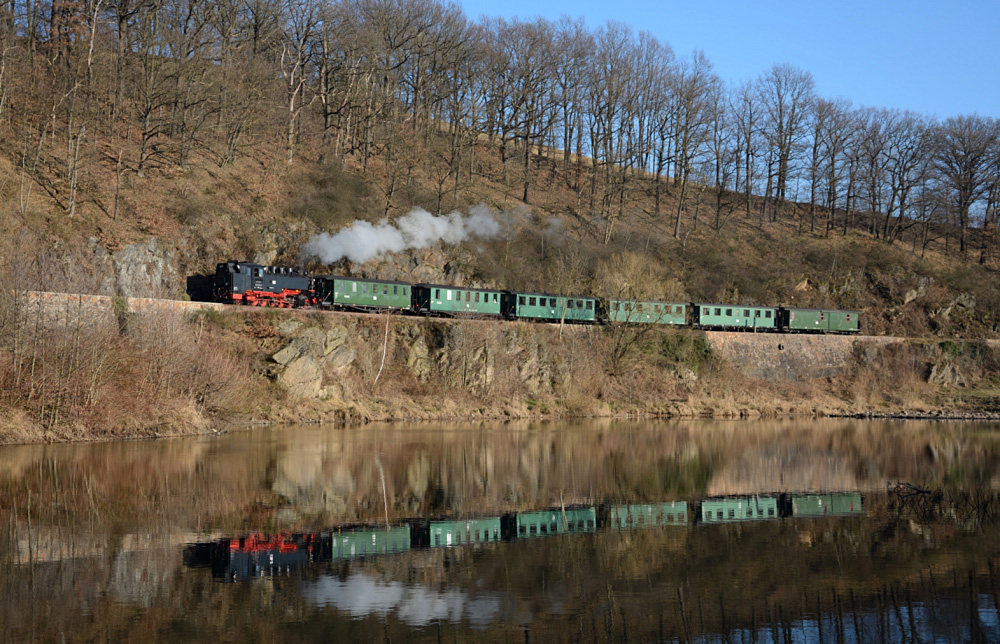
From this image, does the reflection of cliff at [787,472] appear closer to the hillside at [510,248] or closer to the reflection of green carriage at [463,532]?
the reflection of green carriage at [463,532]

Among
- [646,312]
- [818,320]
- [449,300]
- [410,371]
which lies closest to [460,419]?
[410,371]

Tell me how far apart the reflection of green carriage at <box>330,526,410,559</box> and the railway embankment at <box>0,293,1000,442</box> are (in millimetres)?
19165

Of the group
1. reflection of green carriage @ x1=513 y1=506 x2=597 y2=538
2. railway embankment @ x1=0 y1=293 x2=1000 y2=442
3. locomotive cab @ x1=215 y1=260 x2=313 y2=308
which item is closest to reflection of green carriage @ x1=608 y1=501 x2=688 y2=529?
reflection of green carriage @ x1=513 y1=506 x2=597 y2=538

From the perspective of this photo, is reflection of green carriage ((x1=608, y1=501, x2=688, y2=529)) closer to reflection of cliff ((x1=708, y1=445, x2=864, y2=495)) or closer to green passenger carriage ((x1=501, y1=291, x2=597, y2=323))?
reflection of cliff ((x1=708, y1=445, x2=864, y2=495))

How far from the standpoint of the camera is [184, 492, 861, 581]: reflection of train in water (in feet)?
57.8

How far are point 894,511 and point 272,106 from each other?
2352 inches

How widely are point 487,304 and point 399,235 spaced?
1031 centimetres

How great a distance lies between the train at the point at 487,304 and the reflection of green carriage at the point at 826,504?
32189 mm

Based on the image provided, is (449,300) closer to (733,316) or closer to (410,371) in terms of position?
(410,371)

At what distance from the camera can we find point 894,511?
24.3m

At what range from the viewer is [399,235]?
6356 cm

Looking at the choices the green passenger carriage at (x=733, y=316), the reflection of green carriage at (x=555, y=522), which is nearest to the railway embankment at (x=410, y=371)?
the green passenger carriage at (x=733, y=316)

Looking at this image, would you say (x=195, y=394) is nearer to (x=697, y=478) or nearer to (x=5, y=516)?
(x=5, y=516)

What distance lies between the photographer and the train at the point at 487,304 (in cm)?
4975
